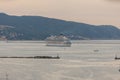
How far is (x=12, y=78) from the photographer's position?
3529 inches

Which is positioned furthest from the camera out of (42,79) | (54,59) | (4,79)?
(54,59)

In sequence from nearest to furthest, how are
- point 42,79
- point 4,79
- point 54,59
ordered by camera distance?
point 4,79 < point 42,79 < point 54,59

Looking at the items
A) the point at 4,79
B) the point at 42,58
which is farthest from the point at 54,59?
the point at 4,79

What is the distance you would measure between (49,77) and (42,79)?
4.37 meters

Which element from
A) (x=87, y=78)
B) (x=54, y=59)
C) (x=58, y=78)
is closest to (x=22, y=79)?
(x=58, y=78)

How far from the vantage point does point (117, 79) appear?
9200 centimetres

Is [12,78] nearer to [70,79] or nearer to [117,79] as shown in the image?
[70,79]

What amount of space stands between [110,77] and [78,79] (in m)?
9.64

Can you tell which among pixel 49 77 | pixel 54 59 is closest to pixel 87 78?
pixel 49 77

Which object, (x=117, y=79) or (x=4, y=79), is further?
(x=117, y=79)

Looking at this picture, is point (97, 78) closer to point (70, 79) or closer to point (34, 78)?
point (70, 79)

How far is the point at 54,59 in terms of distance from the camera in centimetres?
16388

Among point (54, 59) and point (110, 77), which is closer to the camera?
point (110, 77)

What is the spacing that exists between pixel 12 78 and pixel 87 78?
1685 cm
